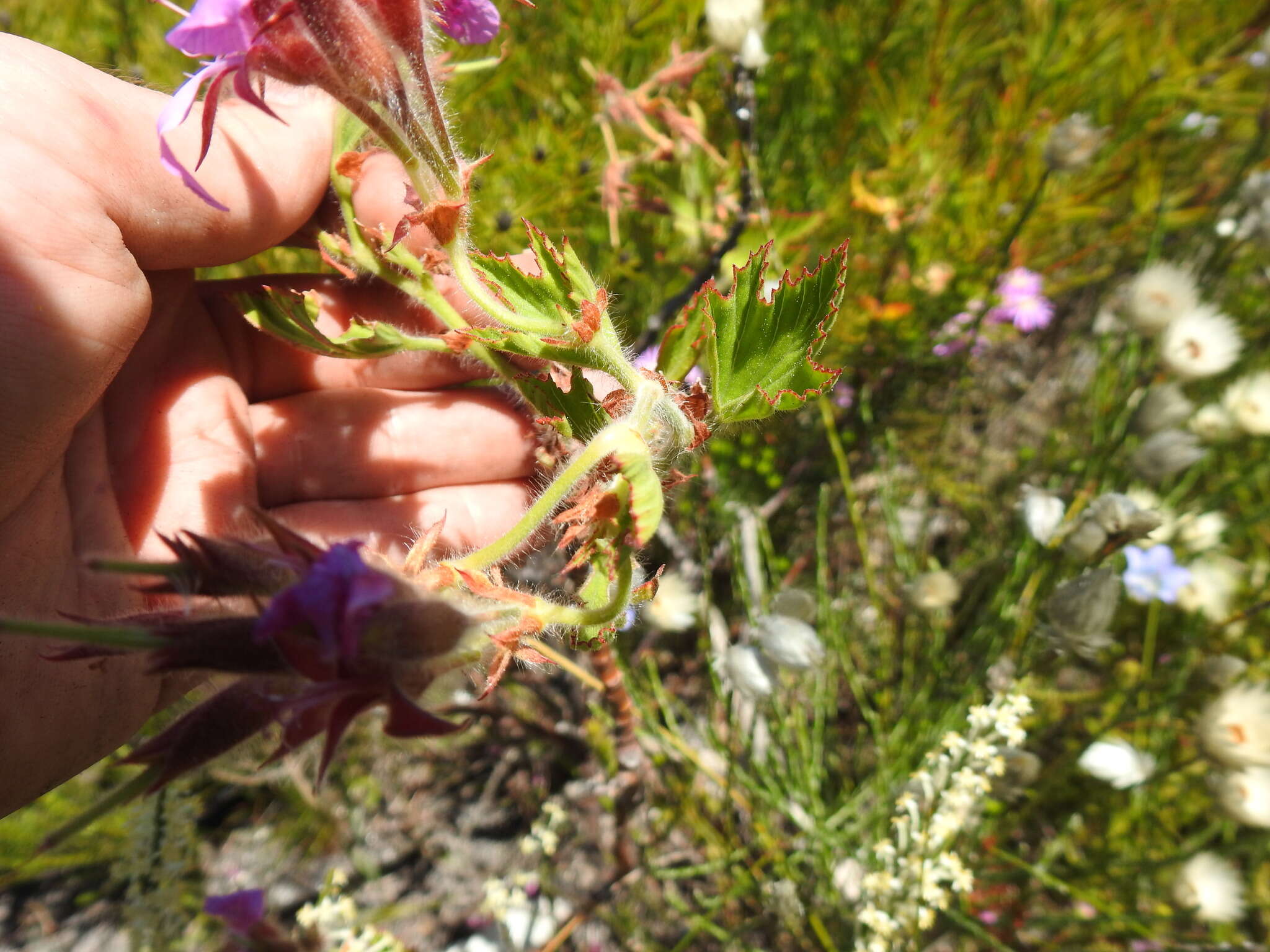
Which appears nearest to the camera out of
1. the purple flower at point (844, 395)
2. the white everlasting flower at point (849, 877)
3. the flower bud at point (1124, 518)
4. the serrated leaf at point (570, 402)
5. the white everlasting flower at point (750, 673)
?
the serrated leaf at point (570, 402)

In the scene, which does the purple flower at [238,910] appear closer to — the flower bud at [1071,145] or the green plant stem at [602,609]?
the green plant stem at [602,609]

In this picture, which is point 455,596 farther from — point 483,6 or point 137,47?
point 137,47

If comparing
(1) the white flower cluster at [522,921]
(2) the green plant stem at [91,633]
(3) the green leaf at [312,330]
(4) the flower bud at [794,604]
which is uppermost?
(2) the green plant stem at [91,633]

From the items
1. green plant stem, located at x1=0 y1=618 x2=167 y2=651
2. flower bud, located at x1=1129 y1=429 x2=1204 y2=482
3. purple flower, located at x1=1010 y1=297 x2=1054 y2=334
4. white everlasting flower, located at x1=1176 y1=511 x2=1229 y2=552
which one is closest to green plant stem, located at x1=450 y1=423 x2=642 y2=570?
green plant stem, located at x1=0 y1=618 x2=167 y2=651

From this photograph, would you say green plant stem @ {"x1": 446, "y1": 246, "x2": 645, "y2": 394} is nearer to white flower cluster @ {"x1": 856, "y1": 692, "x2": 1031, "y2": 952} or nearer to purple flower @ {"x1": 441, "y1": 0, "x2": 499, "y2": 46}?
purple flower @ {"x1": 441, "y1": 0, "x2": 499, "y2": 46}

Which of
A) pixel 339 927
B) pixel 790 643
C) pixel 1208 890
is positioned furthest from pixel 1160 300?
pixel 339 927

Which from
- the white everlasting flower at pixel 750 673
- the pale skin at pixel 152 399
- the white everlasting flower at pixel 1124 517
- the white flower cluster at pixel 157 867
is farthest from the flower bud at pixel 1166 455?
the white flower cluster at pixel 157 867

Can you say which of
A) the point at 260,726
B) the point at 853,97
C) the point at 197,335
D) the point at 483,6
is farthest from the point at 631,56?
the point at 260,726

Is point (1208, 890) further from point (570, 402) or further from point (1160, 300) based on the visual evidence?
point (570, 402)
